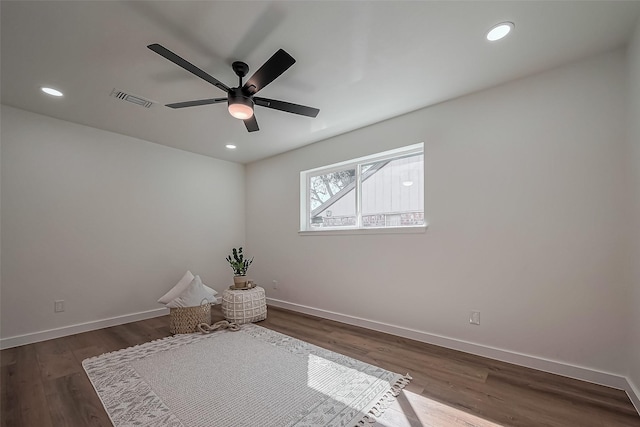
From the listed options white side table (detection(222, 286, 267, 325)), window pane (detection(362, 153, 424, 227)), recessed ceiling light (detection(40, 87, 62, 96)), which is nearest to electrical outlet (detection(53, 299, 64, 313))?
white side table (detection(222, 286, 267, 325))

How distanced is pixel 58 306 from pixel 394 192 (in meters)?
3.96

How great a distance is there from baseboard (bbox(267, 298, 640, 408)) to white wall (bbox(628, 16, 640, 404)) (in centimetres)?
12

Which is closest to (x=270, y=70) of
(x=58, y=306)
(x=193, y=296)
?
(x=193, y=296)

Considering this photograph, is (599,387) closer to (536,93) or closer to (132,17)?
(536,93)

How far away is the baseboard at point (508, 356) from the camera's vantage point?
6.23 feet

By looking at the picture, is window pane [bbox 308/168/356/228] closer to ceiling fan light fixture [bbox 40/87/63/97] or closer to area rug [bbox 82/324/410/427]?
area rug [bbox 82/324/410/427]

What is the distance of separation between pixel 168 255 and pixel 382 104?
11.4 ft

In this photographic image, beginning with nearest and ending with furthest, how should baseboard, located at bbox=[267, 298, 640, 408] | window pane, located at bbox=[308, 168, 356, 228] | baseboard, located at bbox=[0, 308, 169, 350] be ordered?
baseboard, located at bbox=[267, 298, 640, 408]
baseboard, located at bbox=[0, 308, 169, 350]
window pane, located at bbox=[308, 168, 356, 228]

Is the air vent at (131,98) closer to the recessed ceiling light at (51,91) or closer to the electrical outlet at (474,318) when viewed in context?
the recessed ceiling light at (51,91)

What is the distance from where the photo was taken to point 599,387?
75.3 inches

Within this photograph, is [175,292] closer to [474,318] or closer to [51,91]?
[51,91]

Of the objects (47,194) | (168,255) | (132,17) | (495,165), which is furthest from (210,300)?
(495,165)

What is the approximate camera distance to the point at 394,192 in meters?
3.21

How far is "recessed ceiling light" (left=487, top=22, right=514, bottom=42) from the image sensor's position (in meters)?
1.73
